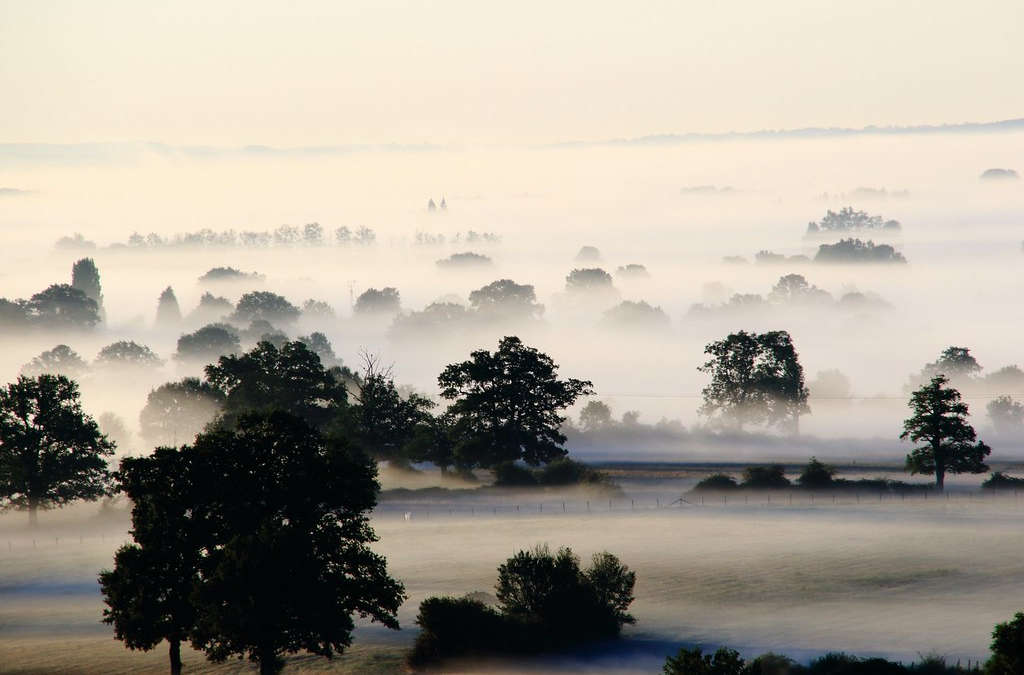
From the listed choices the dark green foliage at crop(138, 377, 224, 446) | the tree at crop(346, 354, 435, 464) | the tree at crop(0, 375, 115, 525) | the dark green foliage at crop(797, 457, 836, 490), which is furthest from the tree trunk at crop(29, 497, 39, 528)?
the dark green foliage at crop(797, 457, 836, 490)

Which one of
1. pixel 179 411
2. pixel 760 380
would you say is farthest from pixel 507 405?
pixel 179 411

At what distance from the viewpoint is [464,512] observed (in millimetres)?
98750

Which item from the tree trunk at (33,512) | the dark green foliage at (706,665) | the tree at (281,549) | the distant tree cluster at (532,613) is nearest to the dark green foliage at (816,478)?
the distant tree cluster at (532,613)

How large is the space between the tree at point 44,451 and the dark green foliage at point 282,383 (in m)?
19.3

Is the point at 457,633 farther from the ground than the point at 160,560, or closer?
closer

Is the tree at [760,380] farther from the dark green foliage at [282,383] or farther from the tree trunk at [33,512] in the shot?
the tree trunk at [33,512]

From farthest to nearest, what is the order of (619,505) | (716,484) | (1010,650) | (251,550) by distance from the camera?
(716,484), (619,505), (251,550), (1010,650)

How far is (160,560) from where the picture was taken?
49.5 metres

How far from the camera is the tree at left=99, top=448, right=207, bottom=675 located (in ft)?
161

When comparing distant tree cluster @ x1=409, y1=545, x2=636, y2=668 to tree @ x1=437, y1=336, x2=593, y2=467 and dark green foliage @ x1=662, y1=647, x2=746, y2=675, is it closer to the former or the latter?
dark green foliage @ x1=662, y1=647, x2=746, y2=675

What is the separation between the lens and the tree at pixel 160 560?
1929 inches

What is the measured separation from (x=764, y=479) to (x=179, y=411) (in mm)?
84530

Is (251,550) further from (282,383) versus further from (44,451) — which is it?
(282,383)

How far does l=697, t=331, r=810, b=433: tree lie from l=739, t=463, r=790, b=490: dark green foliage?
46.0 meters
